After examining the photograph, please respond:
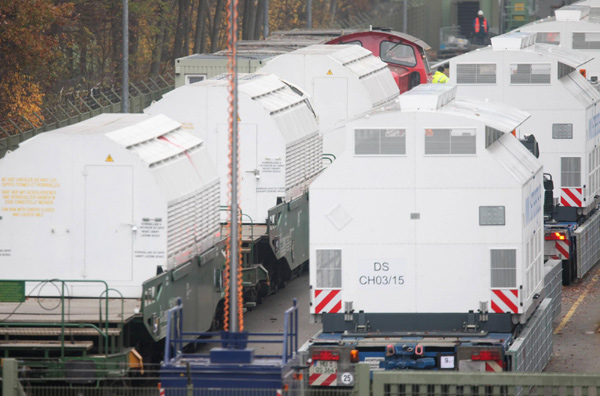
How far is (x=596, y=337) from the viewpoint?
2416 cm

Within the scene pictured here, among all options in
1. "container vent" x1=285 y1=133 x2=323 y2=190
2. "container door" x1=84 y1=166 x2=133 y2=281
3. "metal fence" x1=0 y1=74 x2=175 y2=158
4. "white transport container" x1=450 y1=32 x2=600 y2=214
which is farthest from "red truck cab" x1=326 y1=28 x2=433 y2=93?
"container door" x1=84 y1=166 x2=133 y2=281

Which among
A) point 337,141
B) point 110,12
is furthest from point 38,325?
point 110,12

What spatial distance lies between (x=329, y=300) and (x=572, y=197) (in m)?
11.1

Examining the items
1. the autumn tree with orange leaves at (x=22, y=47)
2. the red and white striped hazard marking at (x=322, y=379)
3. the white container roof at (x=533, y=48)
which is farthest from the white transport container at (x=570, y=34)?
the red and white striped hazard marking at (x=322, y=379)

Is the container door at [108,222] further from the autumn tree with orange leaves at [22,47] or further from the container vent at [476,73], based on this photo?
the autumn tree with orange leaves at [22,47]

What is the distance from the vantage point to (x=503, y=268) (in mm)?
18547

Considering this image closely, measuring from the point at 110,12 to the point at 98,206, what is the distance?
33364mm

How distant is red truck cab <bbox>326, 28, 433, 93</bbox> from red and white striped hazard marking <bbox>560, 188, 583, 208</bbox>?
14420mm

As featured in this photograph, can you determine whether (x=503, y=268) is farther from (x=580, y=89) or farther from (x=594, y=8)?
(x=594, y=8)

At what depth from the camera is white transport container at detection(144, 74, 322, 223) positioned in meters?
26.3

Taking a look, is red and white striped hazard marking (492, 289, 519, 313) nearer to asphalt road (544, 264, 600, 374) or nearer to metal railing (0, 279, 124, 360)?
asphalt road (544, 264, 600, 374)

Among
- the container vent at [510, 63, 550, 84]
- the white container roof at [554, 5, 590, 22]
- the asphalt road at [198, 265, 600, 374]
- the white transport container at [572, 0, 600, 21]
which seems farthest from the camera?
the white transport container at [572, 0, 600, 21]

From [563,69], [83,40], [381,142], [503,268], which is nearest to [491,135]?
[381,142]

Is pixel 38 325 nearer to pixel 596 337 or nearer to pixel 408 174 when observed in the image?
pixel 408 174
